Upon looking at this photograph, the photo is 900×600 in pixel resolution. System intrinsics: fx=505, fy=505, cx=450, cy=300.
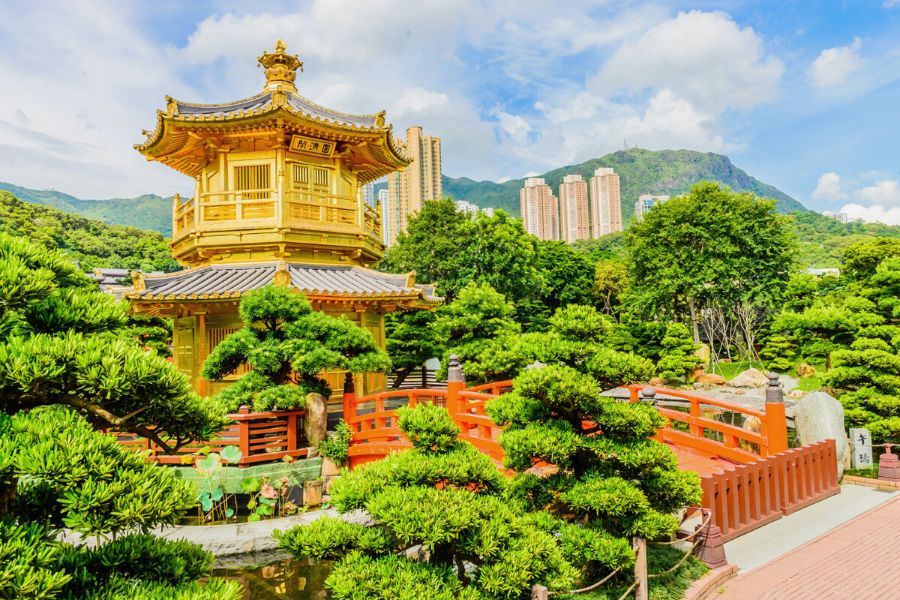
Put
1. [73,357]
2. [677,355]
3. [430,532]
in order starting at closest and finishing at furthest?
[73,357] → [430,532] → [677,355]

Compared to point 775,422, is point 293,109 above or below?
above

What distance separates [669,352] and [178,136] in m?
25.4

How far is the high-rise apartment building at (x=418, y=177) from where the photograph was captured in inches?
3639

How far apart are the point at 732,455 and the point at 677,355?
1941 cm

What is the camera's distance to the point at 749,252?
30.6 metres

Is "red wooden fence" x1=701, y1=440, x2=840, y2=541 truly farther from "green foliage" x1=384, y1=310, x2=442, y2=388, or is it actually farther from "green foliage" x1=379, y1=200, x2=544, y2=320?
"green foliage" x1=379, y1=200, x2=544, y2=320

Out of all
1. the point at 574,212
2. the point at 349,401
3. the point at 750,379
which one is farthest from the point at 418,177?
the point at 349,401

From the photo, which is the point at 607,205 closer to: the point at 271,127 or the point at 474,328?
the point at 474,328

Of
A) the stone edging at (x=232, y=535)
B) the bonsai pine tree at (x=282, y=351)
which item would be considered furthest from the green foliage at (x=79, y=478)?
the bonsai pine tree at (x=282, y=351)

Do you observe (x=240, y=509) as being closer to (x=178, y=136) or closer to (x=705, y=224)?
(x=178, y=136)

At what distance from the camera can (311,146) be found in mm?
13375

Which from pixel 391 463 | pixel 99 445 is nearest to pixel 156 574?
pixel 99 445

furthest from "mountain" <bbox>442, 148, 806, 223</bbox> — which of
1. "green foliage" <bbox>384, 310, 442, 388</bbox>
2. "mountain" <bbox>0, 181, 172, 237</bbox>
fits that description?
"green foliage" <bbox>384, 310, 442, 388</bbox>

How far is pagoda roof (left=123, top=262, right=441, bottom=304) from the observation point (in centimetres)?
1131
